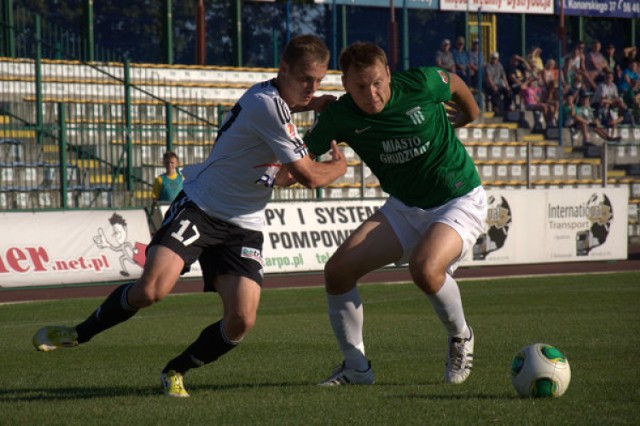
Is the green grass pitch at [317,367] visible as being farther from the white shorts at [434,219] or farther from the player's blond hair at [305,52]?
the player's blond hair at [305,52]

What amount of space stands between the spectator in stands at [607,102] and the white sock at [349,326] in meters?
24.5

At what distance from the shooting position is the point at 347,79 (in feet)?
23.8

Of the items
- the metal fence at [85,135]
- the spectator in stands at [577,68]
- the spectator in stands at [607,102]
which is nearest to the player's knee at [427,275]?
the metal fence at [85,135]

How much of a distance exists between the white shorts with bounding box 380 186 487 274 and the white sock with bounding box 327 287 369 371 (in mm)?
468

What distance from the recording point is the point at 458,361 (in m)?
7.52

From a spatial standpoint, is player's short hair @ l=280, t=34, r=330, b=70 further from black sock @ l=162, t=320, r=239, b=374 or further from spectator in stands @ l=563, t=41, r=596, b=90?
spectator in stands @ l=563, t=41, r=596, b=90

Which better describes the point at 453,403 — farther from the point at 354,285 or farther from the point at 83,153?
the point at 83,153

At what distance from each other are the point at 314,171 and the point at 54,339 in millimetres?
1993

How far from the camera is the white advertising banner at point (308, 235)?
54.7ft

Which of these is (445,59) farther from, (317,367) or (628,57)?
(317,367)

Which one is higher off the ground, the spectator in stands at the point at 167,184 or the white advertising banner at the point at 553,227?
the spectator in stands at the point at 167,184

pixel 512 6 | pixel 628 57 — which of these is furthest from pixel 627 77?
pixel 512 6

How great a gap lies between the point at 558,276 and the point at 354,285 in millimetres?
12247

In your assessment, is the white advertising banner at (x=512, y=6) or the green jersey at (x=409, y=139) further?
the white advertising banner at (x=512, y=6)
